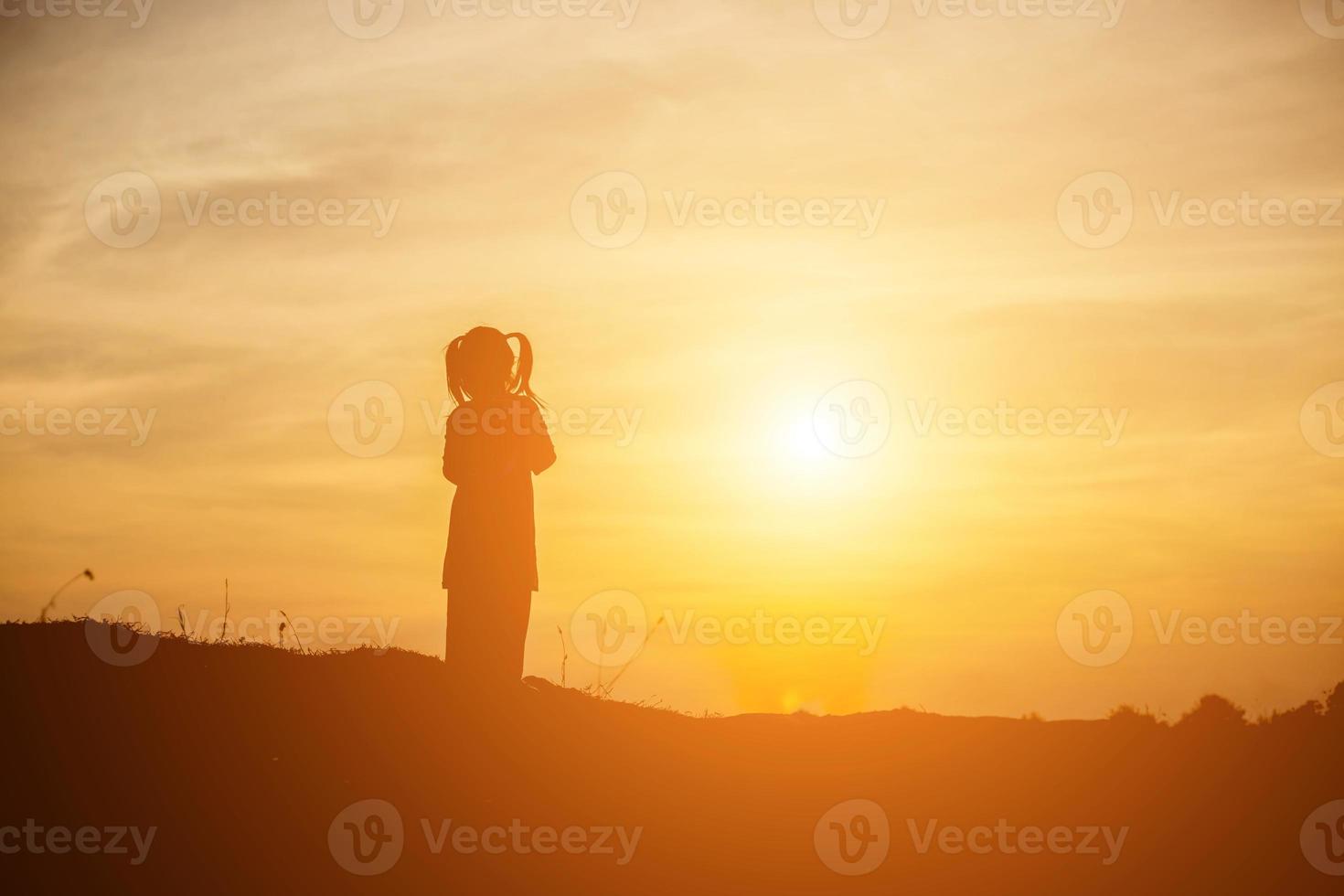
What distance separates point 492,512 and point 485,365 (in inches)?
64.5

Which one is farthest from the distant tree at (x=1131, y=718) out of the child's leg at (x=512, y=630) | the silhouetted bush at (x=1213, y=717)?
the child's leg at (x=512, y=630)

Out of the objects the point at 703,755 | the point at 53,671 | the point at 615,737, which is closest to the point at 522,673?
the point at 615,737

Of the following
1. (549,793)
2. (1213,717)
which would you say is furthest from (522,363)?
(1213,717)

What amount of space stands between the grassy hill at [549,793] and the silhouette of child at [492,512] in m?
0.57

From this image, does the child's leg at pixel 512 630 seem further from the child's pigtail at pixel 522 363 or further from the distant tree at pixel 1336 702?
the distant tree at pixel 1336 702

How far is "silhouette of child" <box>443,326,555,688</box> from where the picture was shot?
13922mm

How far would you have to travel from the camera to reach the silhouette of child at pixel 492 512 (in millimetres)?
13922

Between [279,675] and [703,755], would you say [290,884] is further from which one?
[703,755]

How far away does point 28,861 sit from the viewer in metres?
10.8

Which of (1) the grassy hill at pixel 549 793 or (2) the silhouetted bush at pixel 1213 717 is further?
(2) the silhouetted bush at pixel 1213 717

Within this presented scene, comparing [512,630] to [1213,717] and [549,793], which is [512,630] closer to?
[549,793]

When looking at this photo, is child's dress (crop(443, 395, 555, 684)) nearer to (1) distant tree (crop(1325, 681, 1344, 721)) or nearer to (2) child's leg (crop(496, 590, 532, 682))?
(2) child's leg (crop(496, 590, 532, 682))

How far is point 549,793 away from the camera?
13.0 meters

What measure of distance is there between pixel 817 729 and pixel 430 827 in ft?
19.3
